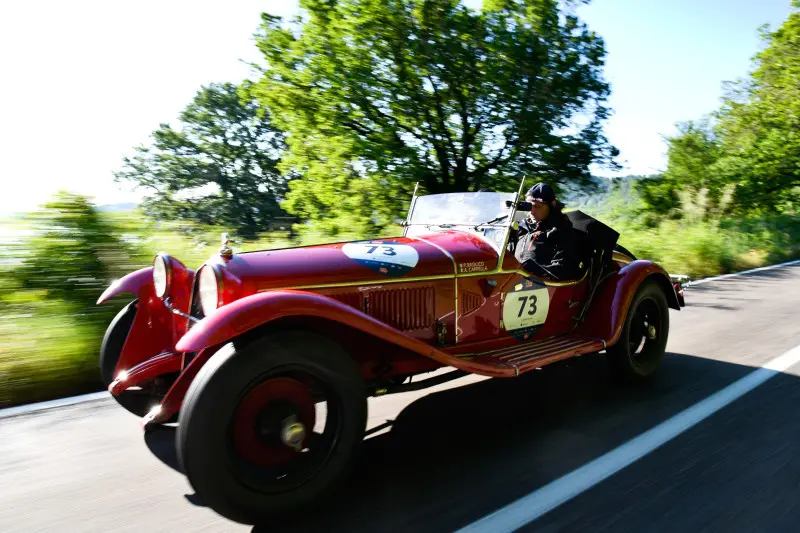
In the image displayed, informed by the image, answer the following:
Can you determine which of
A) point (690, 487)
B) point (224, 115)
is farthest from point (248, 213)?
point (690, 487)

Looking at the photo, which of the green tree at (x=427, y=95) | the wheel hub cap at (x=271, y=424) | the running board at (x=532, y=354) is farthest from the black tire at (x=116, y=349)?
the green tree at (x=427, y=95)

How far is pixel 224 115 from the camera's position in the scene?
110ft

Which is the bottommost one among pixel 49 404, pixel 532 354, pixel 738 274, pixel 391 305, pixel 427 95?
pixel 738 274

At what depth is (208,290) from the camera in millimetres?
3031

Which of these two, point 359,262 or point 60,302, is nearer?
point 359,262

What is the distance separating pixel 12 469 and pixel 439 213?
10.9 feet

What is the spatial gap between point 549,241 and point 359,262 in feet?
5.75

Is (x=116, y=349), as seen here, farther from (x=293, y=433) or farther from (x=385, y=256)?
(x=385, y=256)

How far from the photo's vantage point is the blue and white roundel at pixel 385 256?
10.9 ft

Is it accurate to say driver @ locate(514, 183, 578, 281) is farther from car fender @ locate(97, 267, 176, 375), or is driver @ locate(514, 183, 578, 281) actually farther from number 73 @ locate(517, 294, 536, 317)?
car fender @ locate(97, 267, 176, 375)

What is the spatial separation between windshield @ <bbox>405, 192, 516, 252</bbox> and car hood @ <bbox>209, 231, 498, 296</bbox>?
0.14m

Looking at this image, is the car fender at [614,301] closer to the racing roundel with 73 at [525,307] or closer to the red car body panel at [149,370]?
the racing roundel with 73 at [525,307]

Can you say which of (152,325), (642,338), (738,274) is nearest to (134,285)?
(152,325)

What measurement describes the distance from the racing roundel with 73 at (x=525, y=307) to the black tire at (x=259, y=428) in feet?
5.18
